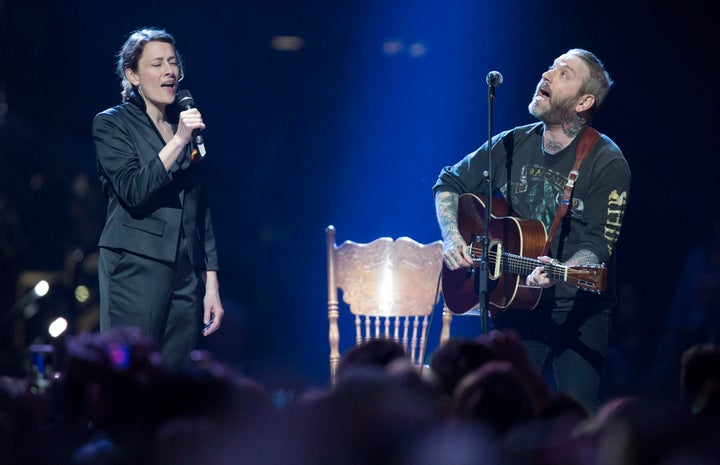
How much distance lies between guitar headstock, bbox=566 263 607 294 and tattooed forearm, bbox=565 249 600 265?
0.02 metres

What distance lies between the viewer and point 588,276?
3527 millimetres

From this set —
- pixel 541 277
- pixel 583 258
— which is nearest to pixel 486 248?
pixel 541 277

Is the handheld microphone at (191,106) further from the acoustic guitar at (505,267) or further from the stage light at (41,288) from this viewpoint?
Result: the stage light at (41,288)

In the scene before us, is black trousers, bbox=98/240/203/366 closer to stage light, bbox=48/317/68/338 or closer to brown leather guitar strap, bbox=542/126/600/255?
brown leather guitar strap, bbox=542/126/600/255

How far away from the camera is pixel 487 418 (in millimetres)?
1747

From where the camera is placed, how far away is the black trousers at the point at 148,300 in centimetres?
327

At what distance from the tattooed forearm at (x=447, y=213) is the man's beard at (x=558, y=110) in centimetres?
57

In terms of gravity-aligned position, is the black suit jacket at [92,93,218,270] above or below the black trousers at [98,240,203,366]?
above

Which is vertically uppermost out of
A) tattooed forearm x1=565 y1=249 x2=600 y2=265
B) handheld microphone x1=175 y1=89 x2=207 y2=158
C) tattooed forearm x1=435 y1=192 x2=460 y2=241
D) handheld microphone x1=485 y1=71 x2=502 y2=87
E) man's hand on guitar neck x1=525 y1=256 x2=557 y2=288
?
handheld microphone x1=485 y1=71 x2=502 y2=87

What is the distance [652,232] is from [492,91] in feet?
13.9

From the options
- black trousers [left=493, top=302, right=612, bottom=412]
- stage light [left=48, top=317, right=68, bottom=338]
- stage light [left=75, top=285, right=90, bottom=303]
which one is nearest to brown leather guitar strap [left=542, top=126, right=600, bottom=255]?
black trousers [left=493, top=302, right=612, bottom=412]

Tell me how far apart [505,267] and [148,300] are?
1.56 m

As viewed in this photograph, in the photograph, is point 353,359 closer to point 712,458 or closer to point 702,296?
point 712,458

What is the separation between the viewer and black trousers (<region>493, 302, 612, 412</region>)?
12.0ft
